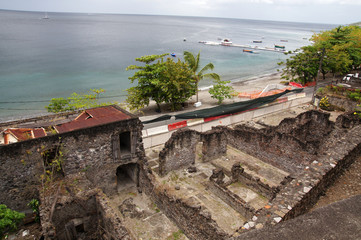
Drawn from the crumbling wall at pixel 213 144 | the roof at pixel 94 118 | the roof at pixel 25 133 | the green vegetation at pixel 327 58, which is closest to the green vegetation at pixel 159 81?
the crumbling wall at pixel 213 144

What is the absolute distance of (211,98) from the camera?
42.8 metres

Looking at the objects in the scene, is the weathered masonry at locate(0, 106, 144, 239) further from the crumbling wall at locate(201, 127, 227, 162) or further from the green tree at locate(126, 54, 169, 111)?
the green tree at locate(126, 54, 169, 111)

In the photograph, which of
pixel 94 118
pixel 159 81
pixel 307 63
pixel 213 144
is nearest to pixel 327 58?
pixel 307 63

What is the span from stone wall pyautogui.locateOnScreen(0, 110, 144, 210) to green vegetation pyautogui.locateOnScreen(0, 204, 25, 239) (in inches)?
41.8

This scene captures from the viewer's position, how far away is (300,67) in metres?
35.5

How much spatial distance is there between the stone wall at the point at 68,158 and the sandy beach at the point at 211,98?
1064cm

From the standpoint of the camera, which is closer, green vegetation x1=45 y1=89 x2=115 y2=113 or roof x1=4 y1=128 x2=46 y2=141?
roof x1=4 y1=128 x2=46 y2=141

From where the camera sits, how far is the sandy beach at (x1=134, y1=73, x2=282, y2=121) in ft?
116

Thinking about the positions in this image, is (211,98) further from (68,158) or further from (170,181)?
(68,158)

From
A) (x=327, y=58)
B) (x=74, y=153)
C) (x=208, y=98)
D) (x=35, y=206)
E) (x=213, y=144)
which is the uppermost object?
(x=327, y=58)

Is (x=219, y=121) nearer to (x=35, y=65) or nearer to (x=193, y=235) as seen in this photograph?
(x=193, y=235)

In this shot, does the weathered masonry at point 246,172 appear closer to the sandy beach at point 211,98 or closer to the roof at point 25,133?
the roof at point 25,133

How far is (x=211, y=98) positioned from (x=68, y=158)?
3240cm

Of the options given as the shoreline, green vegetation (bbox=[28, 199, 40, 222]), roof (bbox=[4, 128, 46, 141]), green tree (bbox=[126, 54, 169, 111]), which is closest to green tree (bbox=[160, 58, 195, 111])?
green tree (bbox=[126, 54, 169, 111])
